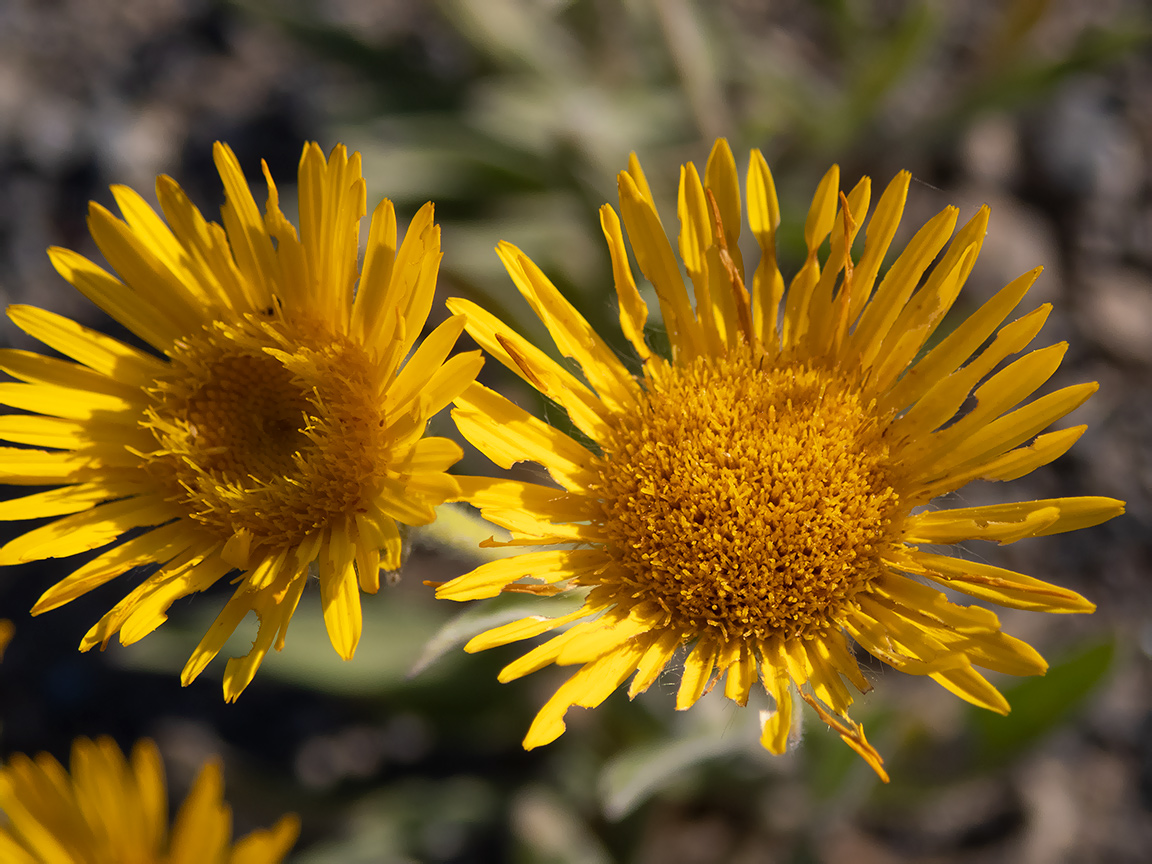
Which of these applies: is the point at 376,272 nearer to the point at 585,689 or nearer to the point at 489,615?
the point at 489,615

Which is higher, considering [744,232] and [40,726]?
[744,232]

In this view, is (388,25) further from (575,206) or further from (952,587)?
(952,587)

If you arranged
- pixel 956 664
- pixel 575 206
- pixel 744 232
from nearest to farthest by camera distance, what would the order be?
pixel 956 664
pixel 744 232
pixel 575 206

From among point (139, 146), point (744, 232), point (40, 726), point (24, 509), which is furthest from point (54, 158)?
point (744, 232)

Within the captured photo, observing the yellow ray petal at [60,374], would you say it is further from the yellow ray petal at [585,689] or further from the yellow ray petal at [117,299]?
the yellow ray petal at [585,689]

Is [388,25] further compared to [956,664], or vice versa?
[388,25]

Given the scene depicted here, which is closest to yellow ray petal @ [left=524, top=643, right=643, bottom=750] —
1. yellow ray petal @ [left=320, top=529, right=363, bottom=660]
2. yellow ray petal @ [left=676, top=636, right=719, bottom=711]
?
yellow ray petal @ [left=676, top=636, right=719, bottom=711]
